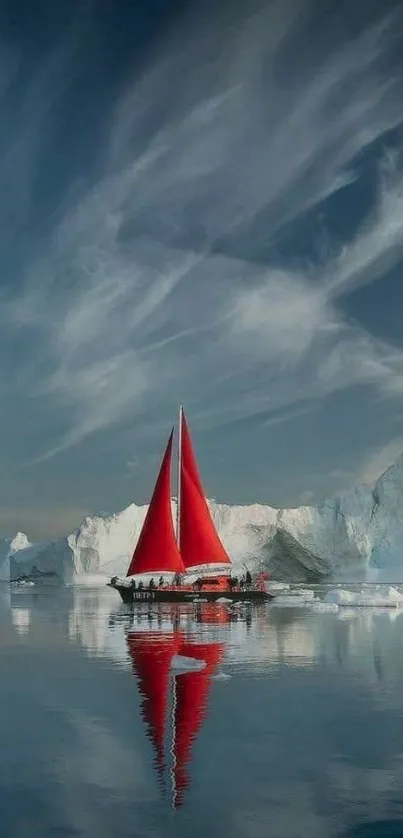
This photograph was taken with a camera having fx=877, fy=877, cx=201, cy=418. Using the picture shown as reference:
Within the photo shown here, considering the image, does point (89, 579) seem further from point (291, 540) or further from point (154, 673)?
point (154, 673)

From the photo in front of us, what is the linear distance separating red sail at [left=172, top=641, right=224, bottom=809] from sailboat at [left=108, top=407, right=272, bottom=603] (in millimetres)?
25977

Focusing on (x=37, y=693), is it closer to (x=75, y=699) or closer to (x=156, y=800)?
(x=75, y=699)

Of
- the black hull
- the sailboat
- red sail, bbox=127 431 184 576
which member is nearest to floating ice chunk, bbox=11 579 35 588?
the sailboat

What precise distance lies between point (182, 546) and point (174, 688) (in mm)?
35038

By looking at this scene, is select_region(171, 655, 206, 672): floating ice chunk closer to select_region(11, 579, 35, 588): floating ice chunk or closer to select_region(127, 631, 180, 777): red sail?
select_region(127, 631, 180, 777): red sail

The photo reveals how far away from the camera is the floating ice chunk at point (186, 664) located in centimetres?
1920

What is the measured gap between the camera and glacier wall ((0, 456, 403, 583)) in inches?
3273

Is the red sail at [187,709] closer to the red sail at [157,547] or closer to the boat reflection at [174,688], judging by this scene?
the boat reflection at [174,688]

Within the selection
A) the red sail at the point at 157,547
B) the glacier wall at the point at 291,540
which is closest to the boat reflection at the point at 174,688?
the red sail at the point at 157,547

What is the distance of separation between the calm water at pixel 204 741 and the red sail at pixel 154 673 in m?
0.04

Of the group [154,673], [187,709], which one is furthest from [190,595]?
[187,709]

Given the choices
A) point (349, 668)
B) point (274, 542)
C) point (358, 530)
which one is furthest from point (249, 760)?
point (274, 542)

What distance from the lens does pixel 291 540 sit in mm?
89062

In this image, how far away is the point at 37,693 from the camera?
1686 centimetres
